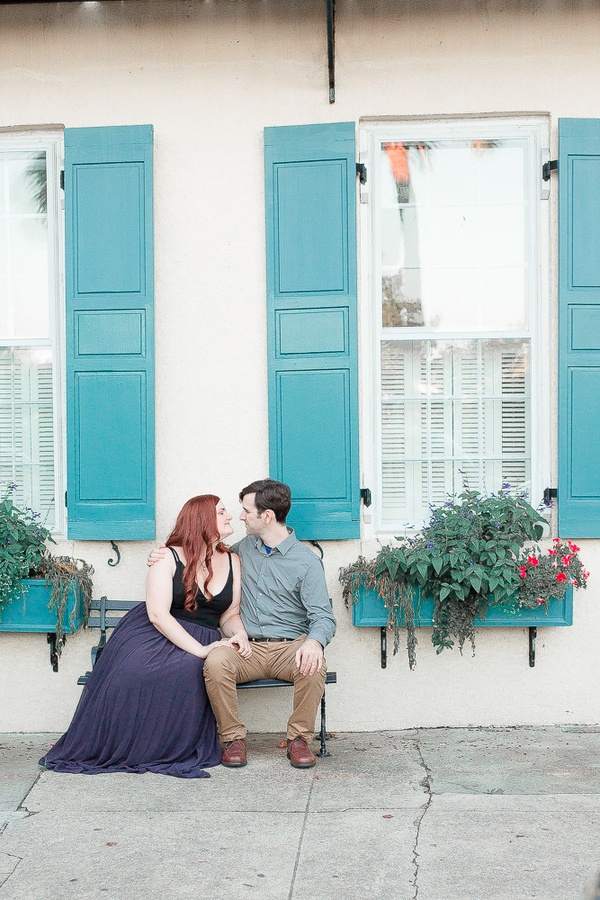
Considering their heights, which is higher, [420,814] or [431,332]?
[431,332]

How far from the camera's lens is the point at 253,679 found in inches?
176

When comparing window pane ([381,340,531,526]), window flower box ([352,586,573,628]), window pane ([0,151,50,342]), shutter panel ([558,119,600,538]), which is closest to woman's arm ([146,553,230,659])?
window flower box ([352,586,573,628])

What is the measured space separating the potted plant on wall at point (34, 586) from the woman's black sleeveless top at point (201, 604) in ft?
1.85

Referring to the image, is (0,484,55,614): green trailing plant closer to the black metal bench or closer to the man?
the black metal bench

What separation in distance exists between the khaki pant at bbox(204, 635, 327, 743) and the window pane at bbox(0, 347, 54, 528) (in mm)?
1344

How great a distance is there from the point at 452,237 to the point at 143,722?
2.78 meters

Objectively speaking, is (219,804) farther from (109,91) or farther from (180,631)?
(109,91)

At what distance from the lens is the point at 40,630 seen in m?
4.79

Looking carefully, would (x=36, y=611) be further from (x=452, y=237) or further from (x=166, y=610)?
(x=452, y=237)

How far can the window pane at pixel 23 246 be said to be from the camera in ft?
16.9

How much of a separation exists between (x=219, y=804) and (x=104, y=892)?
2.61 ft

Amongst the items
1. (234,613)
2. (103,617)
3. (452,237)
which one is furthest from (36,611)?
(452,237)

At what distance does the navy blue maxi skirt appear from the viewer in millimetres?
4332

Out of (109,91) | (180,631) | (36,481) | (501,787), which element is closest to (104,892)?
(180,631)
